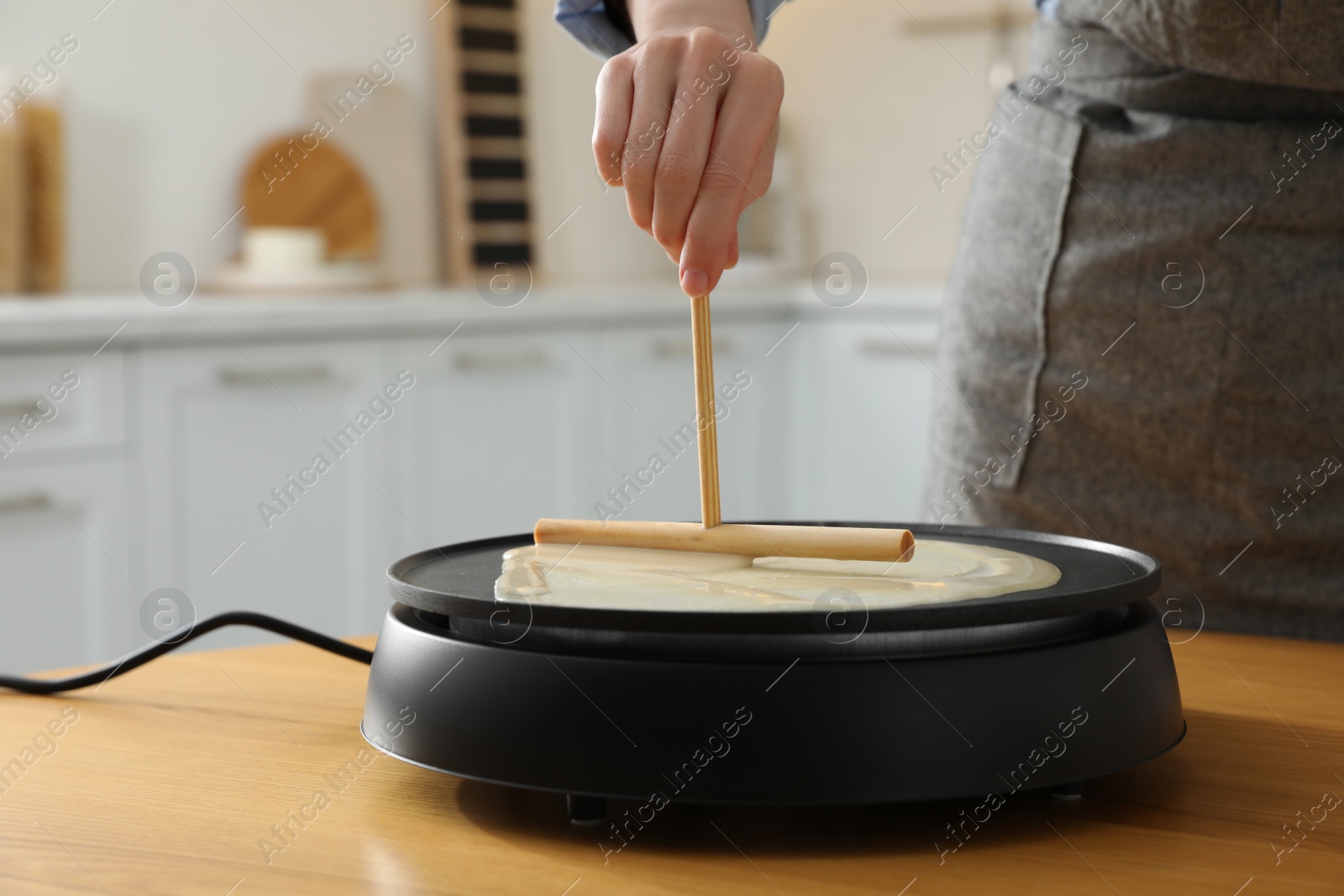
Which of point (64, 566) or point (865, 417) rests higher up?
point (865, 417)

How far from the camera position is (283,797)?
1.60ft

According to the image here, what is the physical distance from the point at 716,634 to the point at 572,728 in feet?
0.19

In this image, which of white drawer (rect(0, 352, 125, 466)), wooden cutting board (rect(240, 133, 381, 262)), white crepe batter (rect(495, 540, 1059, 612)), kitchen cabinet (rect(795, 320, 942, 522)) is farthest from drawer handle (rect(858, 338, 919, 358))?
white crepe batter (rect(495, 540, 1059, 612))

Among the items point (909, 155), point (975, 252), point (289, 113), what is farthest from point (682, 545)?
point (909, 155)

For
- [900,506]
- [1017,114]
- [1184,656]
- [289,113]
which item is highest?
[289,113]

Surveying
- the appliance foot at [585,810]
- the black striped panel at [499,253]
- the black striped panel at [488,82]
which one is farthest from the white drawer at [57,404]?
the appliance foot at [585,810]

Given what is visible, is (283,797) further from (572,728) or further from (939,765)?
(939,765)

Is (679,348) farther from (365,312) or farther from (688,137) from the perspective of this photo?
(688,137)

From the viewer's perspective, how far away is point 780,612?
17.6 inches

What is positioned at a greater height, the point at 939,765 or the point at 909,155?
the point at 909,155

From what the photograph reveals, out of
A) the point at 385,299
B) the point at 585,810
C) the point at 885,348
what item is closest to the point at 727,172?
the point at 585,810

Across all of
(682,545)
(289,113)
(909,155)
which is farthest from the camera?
(909,155)

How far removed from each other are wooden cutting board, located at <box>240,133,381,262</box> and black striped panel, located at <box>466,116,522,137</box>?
0.95 ft

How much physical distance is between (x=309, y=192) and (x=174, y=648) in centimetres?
229
